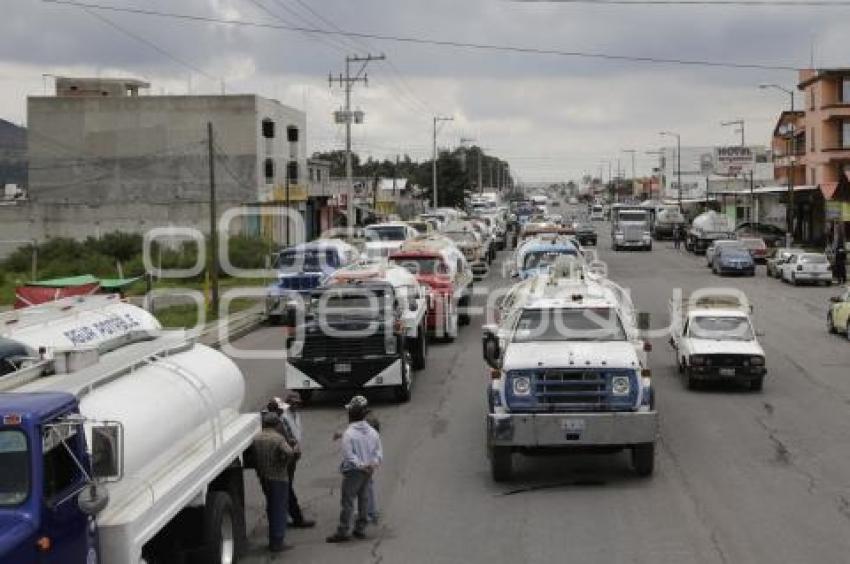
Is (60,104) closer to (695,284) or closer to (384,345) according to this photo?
(695,284)

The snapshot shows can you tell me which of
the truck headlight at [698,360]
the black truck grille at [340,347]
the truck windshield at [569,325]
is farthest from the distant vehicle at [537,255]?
the truck windshield at [569,325]

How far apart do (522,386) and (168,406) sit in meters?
5.54

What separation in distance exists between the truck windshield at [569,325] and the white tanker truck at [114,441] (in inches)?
189

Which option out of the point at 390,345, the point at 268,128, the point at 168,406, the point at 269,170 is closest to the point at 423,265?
the point at 390,345

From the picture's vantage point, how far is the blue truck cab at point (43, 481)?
7.52 metres

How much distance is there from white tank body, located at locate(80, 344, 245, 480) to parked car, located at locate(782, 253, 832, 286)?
40.1 meters

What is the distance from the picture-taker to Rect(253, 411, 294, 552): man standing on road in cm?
1250

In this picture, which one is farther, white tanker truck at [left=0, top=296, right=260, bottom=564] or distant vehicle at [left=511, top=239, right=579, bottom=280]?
distant vehicle at [left=511, top=239, right=579, bottom=280]

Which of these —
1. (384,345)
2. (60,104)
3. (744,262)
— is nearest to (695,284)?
(744,262)

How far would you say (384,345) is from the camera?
842 inches

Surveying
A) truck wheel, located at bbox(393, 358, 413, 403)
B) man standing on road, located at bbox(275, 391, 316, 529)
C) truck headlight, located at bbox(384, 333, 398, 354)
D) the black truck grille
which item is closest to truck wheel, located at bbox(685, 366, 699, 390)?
truck wheel, located at bbox(393, 358, 413, 403)

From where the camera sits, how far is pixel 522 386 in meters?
15.0

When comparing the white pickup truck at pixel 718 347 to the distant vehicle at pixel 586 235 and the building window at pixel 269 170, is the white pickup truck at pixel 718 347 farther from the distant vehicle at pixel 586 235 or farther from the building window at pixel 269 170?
the building window at pixel 269 170

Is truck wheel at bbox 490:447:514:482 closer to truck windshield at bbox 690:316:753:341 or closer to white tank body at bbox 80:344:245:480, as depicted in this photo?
white tank body at bbox 80:344:245:480
